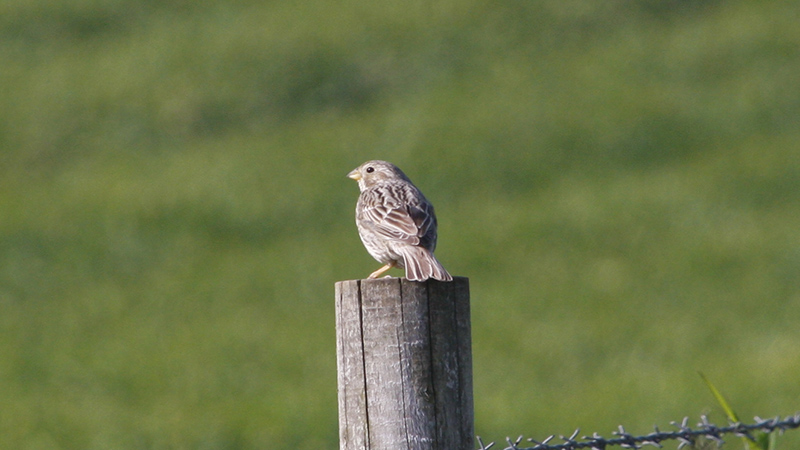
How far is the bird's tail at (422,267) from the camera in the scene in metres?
4.78

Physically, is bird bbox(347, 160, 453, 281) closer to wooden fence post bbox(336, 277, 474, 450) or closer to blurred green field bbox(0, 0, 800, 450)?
wooden fence post bbox(336, 277, 474, 450)

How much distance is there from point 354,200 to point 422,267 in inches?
543

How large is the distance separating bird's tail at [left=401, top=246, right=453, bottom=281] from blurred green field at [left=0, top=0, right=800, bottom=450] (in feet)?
18.3

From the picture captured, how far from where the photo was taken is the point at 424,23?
2453 cm

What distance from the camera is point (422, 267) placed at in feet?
16.6

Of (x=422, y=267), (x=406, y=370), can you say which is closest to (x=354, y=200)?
(x=422, y=267)

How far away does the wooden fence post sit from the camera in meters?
3.99

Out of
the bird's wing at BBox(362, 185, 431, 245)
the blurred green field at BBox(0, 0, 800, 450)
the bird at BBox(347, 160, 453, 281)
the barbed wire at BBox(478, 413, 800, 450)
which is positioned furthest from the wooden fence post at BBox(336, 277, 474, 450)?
the blurred green field at BBox(0, 0, 800, 450)

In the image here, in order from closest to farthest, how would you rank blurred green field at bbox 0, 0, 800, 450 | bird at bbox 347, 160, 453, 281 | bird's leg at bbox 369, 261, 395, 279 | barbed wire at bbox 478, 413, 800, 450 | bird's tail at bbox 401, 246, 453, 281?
barbed wire at bbox 478, 413, 800, 450
bird's tail at bbox 401, 246, 453, 281
bird's leg at bbox 369, 261, 395, 279
bird at bbox 347, 160, 453, 281
blurred green field at bbox 0, 0, 800, 450

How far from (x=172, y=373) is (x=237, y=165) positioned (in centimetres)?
649

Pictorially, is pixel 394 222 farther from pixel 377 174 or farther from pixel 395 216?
pixel 377 174

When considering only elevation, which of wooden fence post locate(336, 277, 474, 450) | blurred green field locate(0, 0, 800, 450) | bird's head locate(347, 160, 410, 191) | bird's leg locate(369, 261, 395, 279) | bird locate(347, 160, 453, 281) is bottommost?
wooden fence post locate(336, 277, 474, 450)

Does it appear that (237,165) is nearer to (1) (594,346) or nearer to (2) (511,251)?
(2) (511,251)

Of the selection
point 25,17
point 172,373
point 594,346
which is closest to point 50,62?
point 25,17
